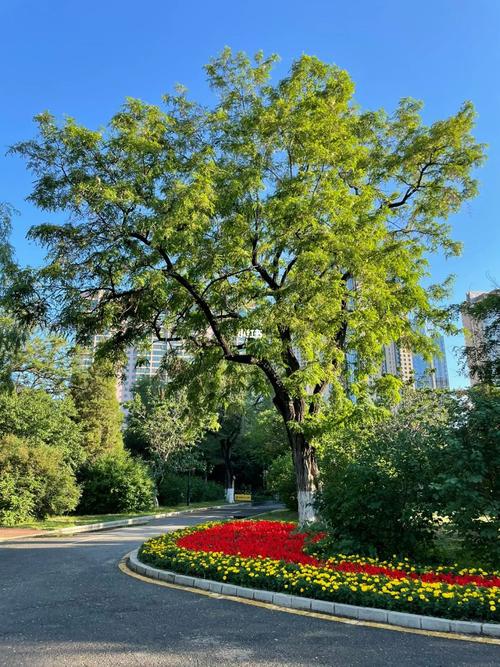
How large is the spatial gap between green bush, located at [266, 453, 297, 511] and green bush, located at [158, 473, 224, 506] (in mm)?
17523

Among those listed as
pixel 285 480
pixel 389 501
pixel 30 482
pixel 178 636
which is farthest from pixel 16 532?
pixel 178 636

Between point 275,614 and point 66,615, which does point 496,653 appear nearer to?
point 275,614

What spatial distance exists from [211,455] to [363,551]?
137 ft

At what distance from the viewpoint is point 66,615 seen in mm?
5887

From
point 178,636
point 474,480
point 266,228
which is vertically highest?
point 266,228

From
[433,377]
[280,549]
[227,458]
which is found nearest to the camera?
[280,549]

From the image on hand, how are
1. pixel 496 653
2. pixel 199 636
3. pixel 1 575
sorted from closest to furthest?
pixel 496 653, pixel 199 636, pixel 1 575

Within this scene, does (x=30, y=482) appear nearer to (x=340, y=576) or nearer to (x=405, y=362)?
(x=405, y=362)

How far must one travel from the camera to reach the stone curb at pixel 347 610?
4999 mm

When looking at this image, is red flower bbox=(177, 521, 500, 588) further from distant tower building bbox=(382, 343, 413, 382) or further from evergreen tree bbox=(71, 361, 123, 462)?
evergreen tree bbox=(71, 361, 123, 462)

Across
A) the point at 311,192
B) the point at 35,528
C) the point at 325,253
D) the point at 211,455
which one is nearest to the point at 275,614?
the point at 325,253

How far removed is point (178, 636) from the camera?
197 inches

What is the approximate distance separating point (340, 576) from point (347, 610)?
2.69 feet

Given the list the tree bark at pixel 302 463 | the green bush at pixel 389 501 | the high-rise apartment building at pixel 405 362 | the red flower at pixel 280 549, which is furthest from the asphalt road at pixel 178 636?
the high-rise apartment building at pixel 405 362
